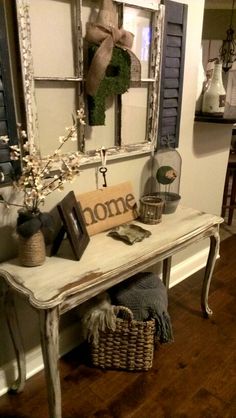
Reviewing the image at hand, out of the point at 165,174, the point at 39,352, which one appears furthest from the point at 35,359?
the point at 165,174

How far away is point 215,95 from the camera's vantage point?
2.02 metres

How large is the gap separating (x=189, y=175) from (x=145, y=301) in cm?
98

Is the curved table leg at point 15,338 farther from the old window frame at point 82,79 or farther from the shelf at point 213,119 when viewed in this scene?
the shelf at point 213,119

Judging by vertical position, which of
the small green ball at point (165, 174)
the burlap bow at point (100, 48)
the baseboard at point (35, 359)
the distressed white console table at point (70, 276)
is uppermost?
the burlap bow at point (100, 48)

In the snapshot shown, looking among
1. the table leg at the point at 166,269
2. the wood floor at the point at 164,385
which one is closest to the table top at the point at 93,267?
the table leg at the point at 166,269

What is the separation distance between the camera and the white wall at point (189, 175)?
153 centimetres

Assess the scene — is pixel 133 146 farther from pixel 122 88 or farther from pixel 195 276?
pixel 195 276

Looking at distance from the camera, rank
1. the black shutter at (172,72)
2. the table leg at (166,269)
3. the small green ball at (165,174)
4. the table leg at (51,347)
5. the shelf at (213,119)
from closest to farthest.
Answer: the table leg at (51,347) < the black shutter at (172,72) < the small green ball at (165,174) < the shelf at (213,119) < the table leg at (166,269)

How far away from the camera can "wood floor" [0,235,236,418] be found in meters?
1.49

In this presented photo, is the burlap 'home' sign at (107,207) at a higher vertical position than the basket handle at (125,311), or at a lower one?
higher

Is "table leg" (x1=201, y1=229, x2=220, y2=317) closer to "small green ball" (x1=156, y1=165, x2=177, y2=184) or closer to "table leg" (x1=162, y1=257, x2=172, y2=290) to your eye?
"table leg" (x1=162, y1=257, x2=172, y2=290)

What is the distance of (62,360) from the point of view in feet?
5.79

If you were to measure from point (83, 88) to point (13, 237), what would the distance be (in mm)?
709

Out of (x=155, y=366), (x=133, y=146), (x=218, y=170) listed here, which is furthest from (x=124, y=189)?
(x=218, y=170)
